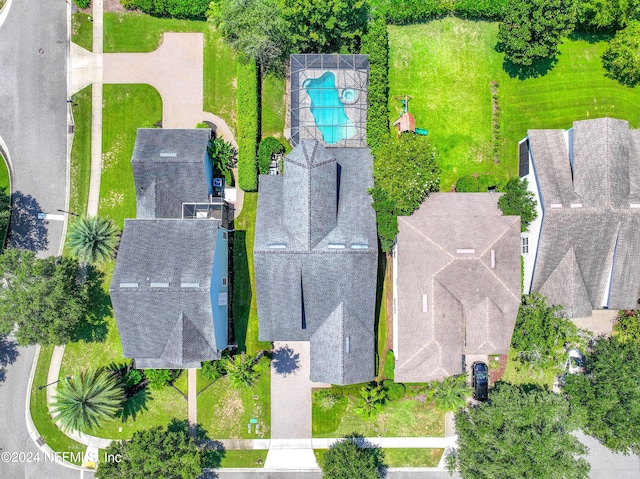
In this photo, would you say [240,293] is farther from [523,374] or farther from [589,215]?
[589,215]

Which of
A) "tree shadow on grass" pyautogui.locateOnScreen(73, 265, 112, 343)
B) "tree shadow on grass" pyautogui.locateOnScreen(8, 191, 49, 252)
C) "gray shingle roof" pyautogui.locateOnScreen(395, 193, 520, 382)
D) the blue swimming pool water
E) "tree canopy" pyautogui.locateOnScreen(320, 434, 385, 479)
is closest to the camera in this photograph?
"tree canopy" pyautogui.locateOnScreen(320, 434, 385, 479)

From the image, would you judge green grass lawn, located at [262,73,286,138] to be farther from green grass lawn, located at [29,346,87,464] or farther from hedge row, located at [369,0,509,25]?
green grass lawn, located at [29,346,87,464]

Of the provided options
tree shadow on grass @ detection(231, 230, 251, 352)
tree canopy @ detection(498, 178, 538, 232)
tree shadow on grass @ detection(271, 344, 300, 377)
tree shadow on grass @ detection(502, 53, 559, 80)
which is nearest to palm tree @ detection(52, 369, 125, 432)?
tree shadow on grass @ detection(231, 230, 251, 352)

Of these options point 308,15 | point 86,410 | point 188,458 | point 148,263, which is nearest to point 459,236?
point 308,15

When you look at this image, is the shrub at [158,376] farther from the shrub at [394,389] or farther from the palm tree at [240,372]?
the shrub at [394,389]

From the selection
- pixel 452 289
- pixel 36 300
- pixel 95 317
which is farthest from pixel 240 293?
pixel 452 289

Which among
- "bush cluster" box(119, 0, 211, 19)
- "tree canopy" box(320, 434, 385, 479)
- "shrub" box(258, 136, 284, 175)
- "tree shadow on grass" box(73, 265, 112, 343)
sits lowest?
"tree canopy" box(320, 434, 385, 479)

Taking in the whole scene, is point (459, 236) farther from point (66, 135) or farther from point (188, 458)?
point (66, 135)

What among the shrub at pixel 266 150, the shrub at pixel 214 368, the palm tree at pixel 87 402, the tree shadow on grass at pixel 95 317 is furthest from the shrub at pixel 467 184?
the palm tree at pixel 87 402
